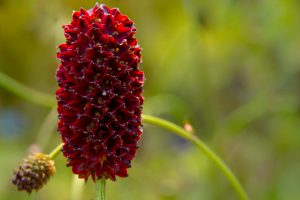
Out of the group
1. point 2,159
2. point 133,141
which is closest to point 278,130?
point 2,159

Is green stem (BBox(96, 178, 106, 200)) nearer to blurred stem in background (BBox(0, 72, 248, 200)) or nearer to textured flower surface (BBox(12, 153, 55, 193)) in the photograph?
blurred stem in background (BBox(0, 72, 248, 200))

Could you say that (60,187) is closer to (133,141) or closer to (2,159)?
(2,159)

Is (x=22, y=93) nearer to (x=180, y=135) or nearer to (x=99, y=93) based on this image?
(x=180, y=135)

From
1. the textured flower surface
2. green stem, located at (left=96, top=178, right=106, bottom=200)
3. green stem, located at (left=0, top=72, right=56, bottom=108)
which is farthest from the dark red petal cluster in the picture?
Answer: green stem, located at (left=0, top=72, right=56, bottom=108)

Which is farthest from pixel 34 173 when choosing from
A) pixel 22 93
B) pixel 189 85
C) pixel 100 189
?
pixel 189 85

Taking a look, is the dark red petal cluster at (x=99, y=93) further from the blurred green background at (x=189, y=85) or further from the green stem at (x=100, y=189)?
the blurred green background at (x=189, y=85)

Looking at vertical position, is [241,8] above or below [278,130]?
above
